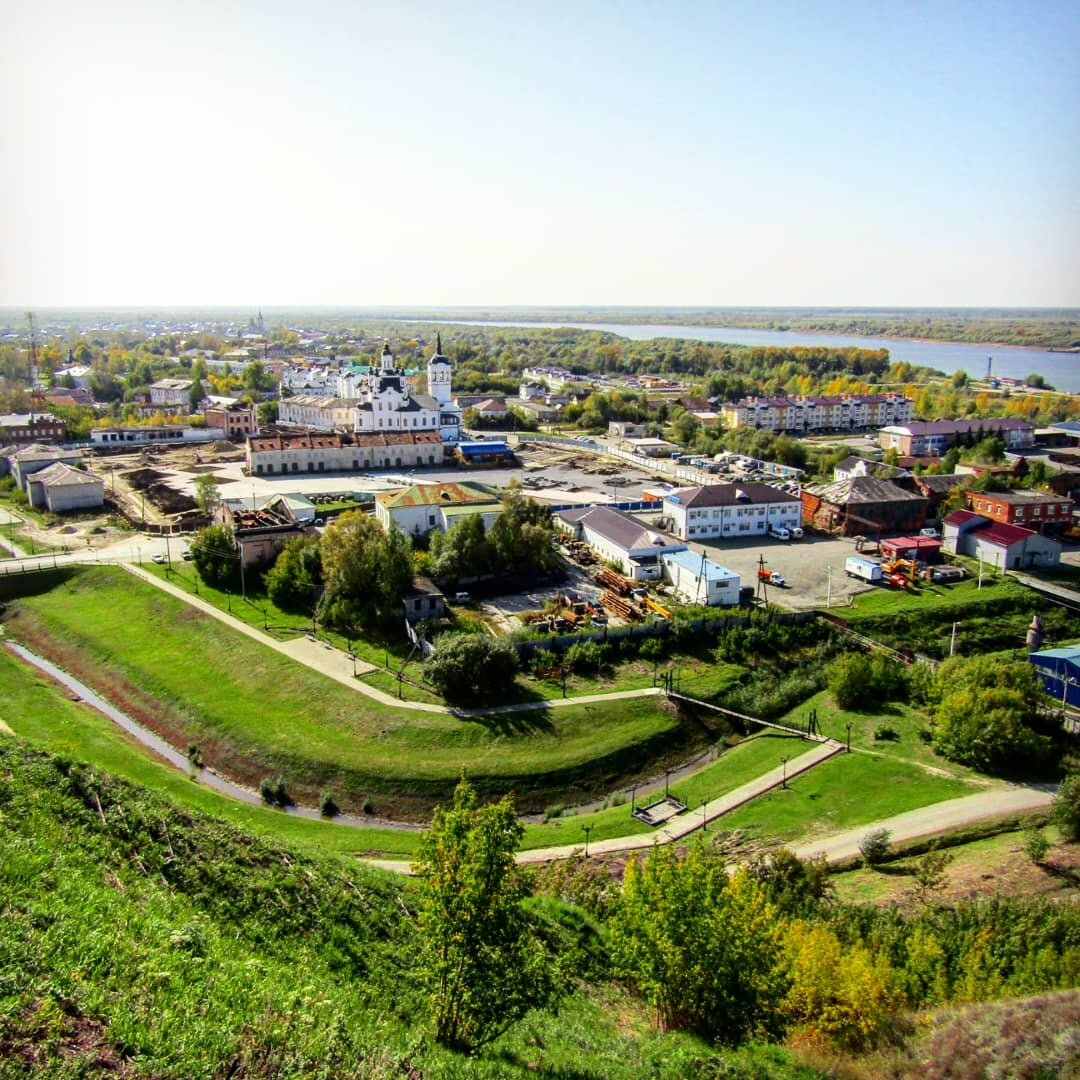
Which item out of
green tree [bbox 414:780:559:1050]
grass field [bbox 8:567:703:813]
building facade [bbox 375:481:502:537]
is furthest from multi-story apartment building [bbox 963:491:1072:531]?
green tree [bbox 414:780:559:1050]

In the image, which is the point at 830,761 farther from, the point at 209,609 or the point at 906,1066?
the point at 209,609

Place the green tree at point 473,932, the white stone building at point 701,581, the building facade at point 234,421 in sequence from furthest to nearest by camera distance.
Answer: the building facade at point 234,421
the white stone building at point 701,581
the green tree at point 473,932

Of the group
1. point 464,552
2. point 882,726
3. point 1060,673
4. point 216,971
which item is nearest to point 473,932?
point 216,971

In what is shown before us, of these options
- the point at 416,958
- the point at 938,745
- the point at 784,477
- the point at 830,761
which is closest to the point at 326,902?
the point at 416,958

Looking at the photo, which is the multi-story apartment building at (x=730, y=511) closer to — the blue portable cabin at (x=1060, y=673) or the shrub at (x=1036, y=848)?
the blue portable cabin at (x=1060, y=673)

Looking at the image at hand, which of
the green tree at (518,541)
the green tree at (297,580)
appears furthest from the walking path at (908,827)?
the green tree at (518,541)

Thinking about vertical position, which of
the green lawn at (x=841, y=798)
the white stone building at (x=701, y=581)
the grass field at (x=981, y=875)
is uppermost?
the white stone building at (x=701, y=581)

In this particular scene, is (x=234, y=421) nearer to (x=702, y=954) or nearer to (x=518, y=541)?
(x=518, y=541)
